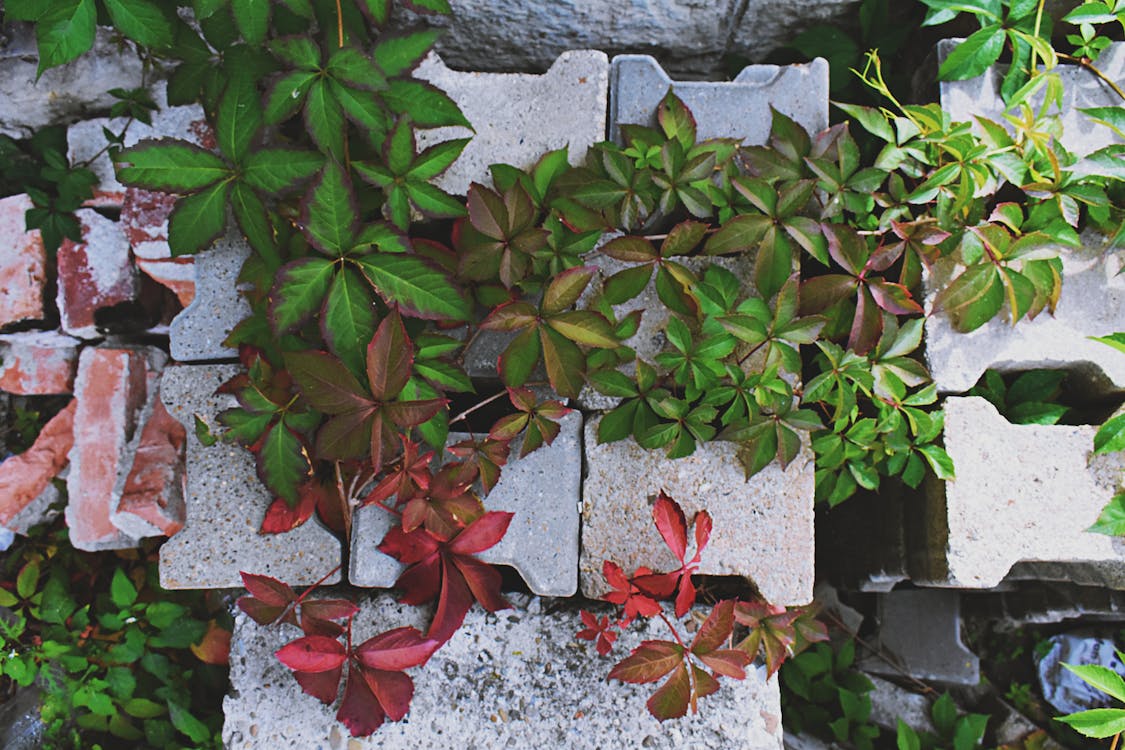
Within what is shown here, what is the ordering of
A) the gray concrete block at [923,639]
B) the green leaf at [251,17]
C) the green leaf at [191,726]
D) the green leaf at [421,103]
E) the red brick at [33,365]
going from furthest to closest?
the gray concrete block at [923,639], the red brick at [33,365], the green leaf at [191,726], the green leaf at [421,103], the green leaf at [251,17]

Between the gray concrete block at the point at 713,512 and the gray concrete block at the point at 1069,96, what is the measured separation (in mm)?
841

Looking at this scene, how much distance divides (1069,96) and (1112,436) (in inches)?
29.9

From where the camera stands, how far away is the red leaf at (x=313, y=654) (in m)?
1.59

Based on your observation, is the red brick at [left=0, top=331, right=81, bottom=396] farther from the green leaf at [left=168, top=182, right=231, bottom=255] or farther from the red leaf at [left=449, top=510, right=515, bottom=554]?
the red leaf at [left=449, top=510, right=515, bottom=554]

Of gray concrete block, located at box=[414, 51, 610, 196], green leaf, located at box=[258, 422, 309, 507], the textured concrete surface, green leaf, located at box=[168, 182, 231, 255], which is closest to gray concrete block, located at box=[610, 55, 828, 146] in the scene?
gray concrete block, located at box=[414, 51, 610, 196]

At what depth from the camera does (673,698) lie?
5.27 ft

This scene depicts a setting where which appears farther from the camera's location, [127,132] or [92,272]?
[92,272]

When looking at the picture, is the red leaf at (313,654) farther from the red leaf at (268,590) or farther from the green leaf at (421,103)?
the green leaf at (421,103)

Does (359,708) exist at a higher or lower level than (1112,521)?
lower

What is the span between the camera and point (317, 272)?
4.87 feet

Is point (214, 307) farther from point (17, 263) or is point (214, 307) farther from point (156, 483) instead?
point (17, 263)

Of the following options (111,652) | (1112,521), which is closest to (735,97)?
(1112,521)

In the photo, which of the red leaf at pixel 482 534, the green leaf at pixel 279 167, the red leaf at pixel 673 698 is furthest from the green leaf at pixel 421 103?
the red leaf at pixel 673 698

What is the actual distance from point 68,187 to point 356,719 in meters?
1.53
